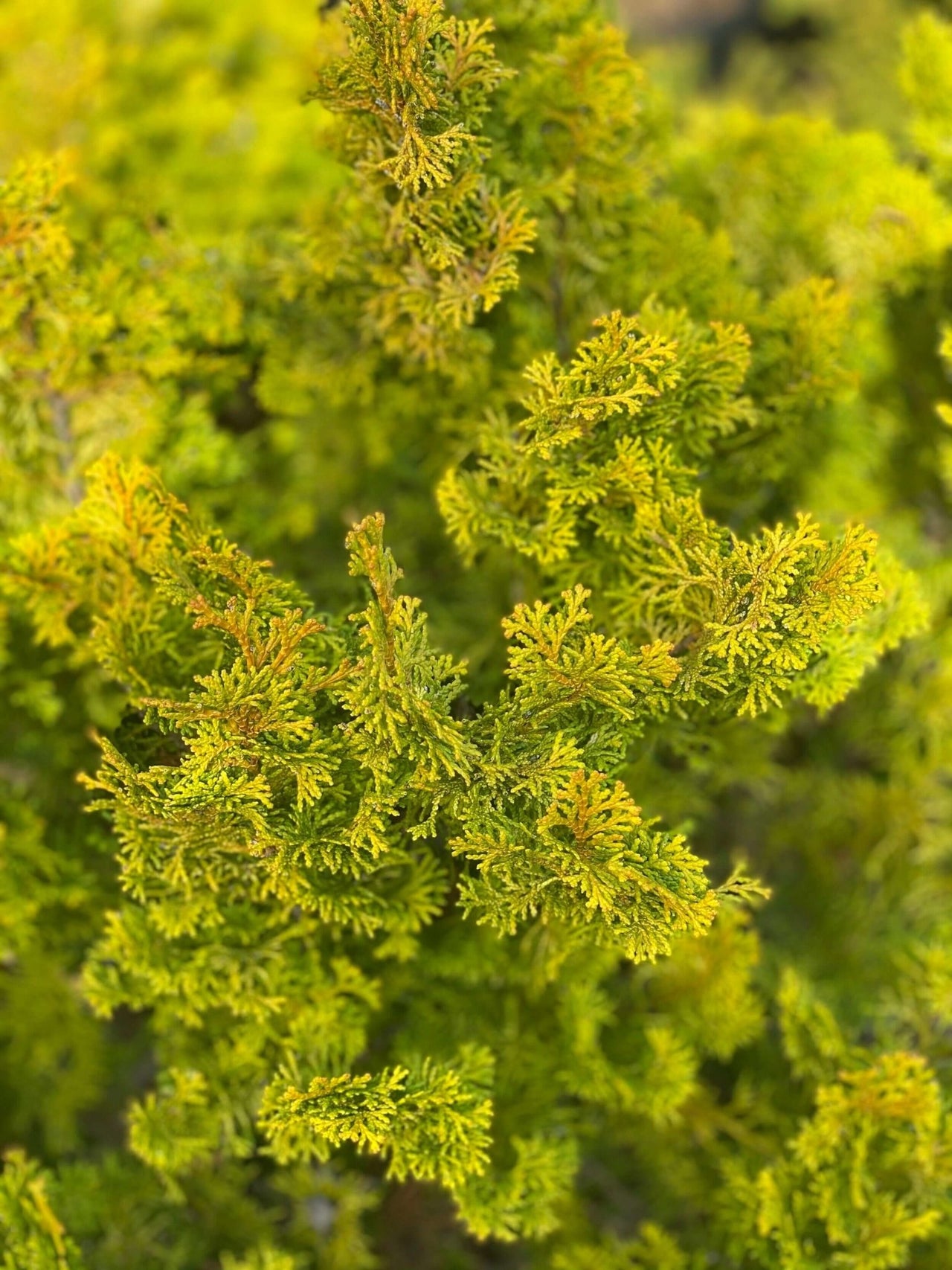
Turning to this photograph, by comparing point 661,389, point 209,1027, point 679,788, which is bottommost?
point 209,1027

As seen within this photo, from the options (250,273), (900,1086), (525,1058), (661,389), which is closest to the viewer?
(661,389)

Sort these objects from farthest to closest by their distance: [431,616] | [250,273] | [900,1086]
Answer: [431,616] < [250,273] < [900,1086]

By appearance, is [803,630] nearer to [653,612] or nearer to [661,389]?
[653,612]

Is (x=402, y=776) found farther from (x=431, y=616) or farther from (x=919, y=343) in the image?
(x=919, y=343)

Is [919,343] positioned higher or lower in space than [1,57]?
higher

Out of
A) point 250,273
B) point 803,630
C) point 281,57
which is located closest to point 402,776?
point 803,630

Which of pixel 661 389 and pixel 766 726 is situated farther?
pixel 766 726
